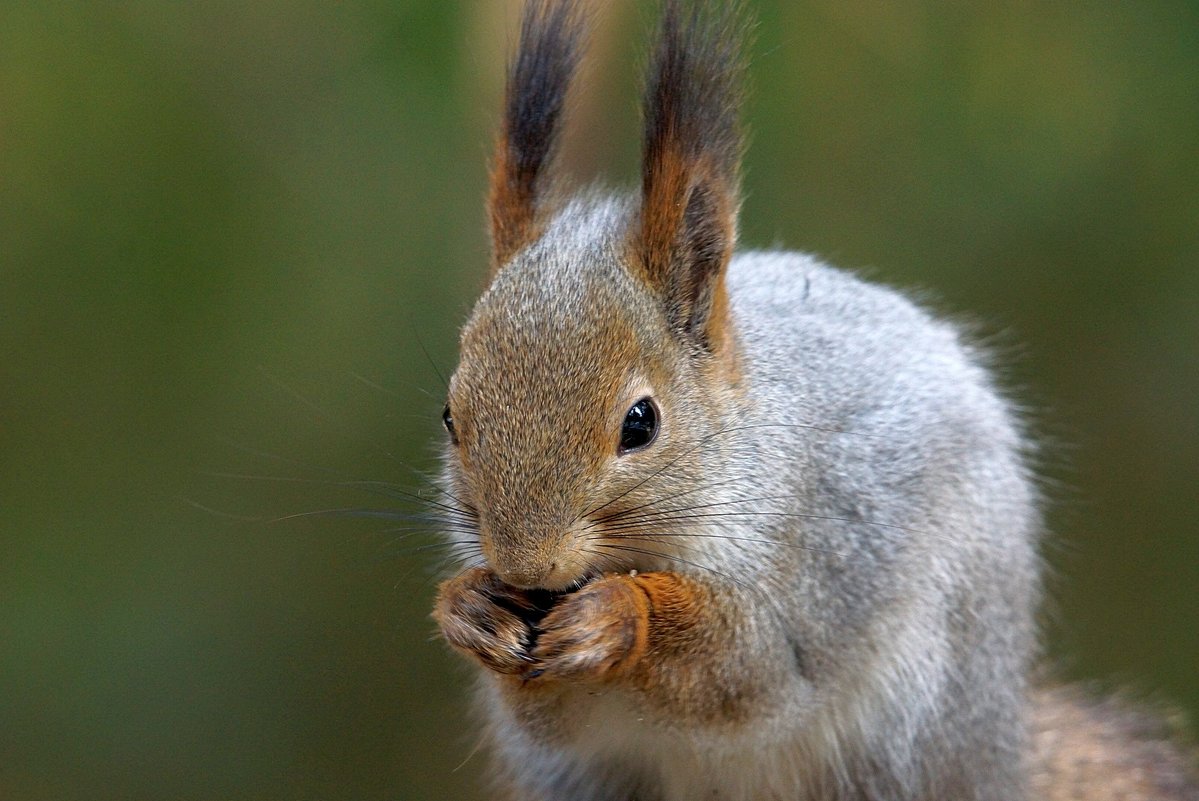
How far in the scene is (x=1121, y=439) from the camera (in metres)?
3.84

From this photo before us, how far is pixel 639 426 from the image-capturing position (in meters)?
1.79

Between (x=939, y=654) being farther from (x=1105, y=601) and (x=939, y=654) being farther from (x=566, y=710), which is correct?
(x=1105, y=601)

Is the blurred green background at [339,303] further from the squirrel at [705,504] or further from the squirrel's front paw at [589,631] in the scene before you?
the squirrel's front paw at [589,631]

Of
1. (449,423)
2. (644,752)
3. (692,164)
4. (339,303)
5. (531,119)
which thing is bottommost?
(644,752)

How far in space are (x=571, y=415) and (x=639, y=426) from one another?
129 mm

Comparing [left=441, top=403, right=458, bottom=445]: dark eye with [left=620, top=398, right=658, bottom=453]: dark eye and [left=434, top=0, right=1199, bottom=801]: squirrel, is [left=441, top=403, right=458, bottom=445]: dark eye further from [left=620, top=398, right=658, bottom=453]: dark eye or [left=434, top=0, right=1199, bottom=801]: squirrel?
[left=620, top=398, right=658, bottom=453]: dark eye

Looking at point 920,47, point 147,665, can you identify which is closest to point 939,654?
point 920,47

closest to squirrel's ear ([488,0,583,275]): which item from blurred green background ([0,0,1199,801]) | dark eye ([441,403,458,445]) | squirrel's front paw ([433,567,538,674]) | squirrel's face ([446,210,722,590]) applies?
squirrel's face ([446,210,722,590])

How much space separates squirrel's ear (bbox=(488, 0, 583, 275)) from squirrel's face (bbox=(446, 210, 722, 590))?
19cm

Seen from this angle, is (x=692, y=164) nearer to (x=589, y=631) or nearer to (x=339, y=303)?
(x=589, y=631)

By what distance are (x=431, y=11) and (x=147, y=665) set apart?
214 cm

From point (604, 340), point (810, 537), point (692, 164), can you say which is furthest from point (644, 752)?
point (692, 164)

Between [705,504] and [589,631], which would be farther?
[705,504]

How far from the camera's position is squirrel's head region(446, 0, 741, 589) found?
5.50 ft
